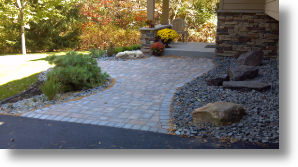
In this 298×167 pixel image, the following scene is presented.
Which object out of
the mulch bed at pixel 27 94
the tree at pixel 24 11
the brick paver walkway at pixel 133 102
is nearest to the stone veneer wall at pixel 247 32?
the brick paver walkway at pixel 133 102

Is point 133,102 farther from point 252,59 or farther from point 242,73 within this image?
point 252,59

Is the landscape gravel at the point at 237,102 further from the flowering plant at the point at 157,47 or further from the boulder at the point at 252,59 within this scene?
the flowering plant at the point at 157,47

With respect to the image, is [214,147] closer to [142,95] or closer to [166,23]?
[142,95]

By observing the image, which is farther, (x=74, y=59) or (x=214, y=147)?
(x=74, y=59)

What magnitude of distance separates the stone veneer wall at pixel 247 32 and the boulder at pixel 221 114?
15.5 ft

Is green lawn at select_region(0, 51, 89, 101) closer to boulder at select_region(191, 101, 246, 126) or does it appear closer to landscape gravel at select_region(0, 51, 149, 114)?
landscape gravel at select_region(0, 51, 149, 114)

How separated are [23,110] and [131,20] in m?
9.30

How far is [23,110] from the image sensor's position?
12.8 ft

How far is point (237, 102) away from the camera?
3629 millimetres

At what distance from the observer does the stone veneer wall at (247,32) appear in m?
6.92

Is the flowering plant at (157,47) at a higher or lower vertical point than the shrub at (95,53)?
higher

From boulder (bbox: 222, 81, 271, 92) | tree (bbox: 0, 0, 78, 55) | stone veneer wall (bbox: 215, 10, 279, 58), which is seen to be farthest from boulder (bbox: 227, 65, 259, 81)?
tree (bbox: 0, 0, 78, 55)

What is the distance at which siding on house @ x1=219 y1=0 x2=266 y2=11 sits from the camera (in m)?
6.87
